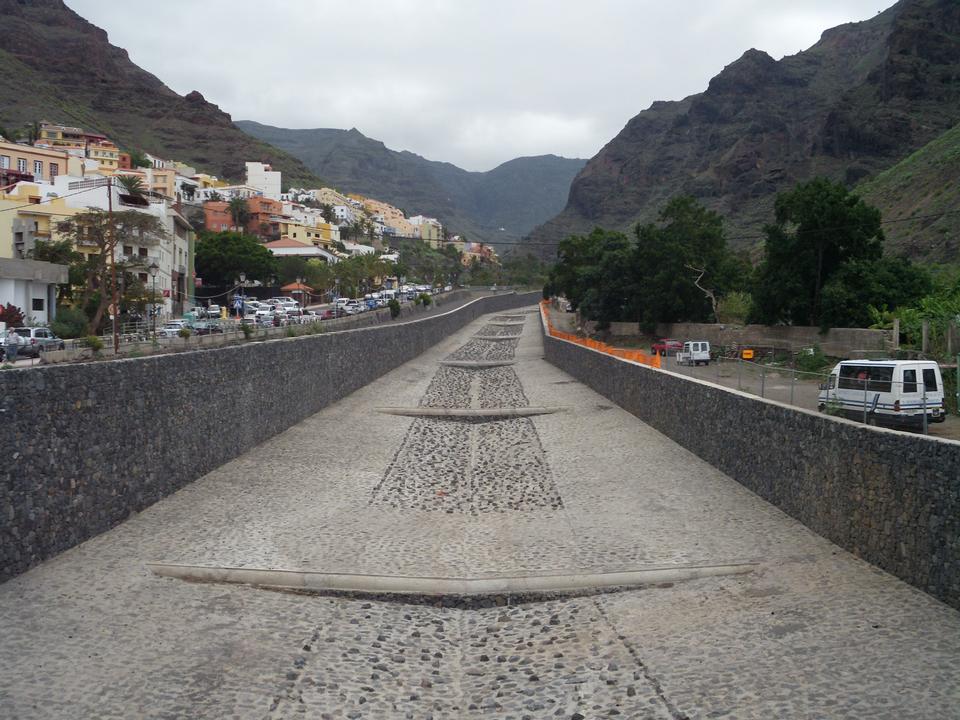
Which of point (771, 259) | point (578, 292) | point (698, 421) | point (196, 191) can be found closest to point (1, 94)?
point (196, 191)

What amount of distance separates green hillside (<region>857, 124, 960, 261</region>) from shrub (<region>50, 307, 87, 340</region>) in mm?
51733

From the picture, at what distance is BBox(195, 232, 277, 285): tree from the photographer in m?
85.6

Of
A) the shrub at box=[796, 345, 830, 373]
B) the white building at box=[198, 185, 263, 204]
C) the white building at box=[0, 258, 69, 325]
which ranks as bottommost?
the shrub at box=[796, 345, 830, 373]

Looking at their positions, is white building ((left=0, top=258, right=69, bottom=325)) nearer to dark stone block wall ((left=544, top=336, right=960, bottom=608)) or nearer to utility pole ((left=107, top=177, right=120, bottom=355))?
utility pole ((left=107, top=177, right=120, bottom=355))

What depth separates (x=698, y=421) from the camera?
1650 centimetres

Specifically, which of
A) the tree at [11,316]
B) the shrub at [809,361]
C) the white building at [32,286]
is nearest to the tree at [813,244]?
the shrub at [809,361]

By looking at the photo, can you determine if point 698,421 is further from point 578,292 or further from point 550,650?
point 578,292

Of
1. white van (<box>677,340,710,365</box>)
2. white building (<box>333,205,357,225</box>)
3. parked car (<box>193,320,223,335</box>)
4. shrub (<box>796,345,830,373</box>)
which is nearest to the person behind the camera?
shrub (<box>796,345,830,373</box>)

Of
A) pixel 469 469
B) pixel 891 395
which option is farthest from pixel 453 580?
pixel 469 469

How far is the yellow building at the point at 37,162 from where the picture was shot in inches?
3462

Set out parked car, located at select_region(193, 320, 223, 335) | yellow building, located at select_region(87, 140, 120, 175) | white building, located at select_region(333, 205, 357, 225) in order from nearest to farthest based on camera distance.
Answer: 1. parked car, located at select_region(193, 320, 223, 335)
2. yellow building, located at select_region(87, 140, 120, 175)
3. white building, located at select_region(333, 205, 357, 225)

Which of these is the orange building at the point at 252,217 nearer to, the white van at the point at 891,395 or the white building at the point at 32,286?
A: the white building at the point at 32,286

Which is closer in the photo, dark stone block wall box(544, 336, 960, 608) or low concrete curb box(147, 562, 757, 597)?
dark stone block wall box(544, 336, 960, 608)

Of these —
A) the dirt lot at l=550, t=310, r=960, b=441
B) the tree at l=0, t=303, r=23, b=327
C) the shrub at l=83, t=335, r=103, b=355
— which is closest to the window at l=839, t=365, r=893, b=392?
the dirt lot at l=550, t=310, r=960, b=441
